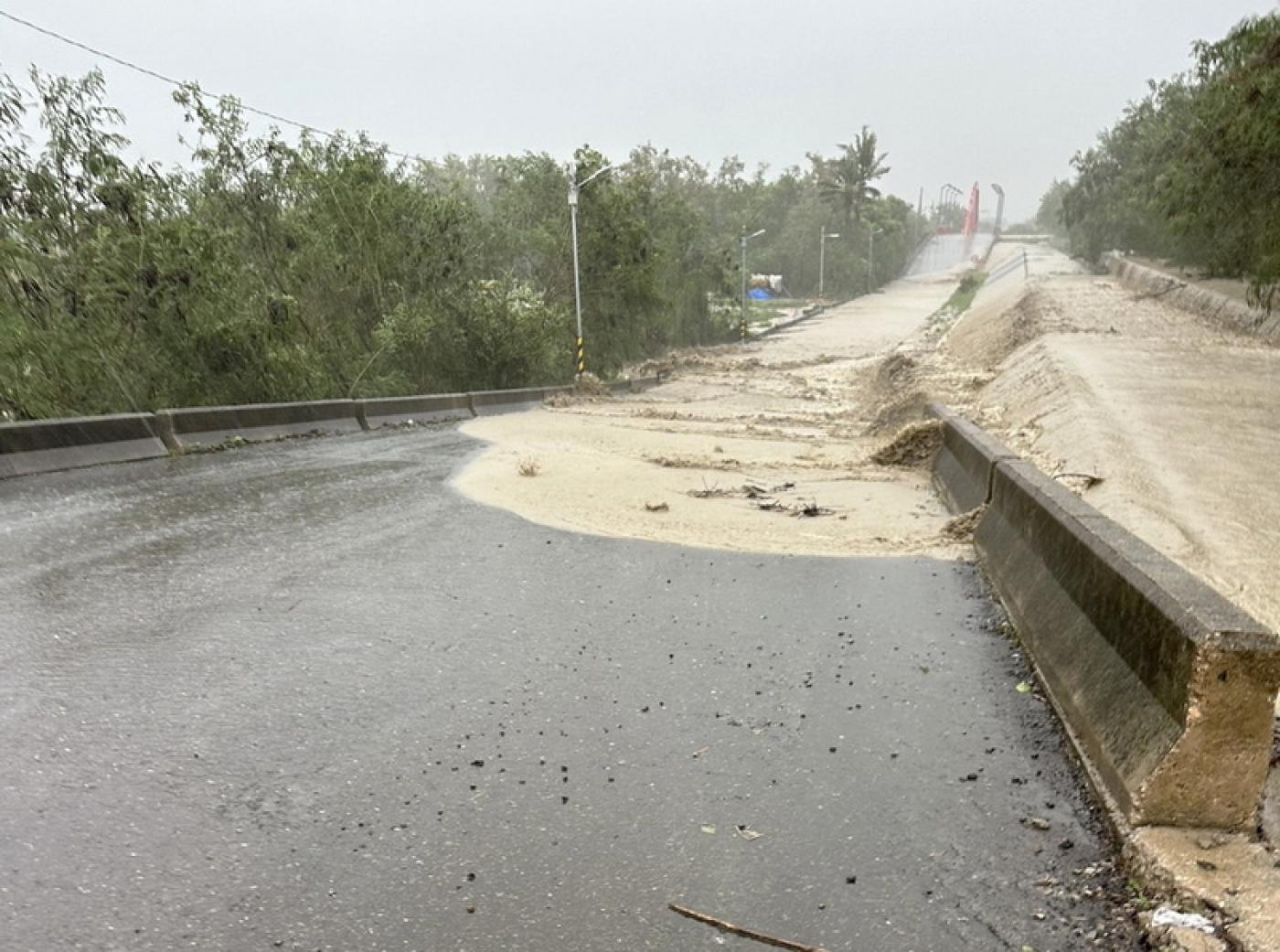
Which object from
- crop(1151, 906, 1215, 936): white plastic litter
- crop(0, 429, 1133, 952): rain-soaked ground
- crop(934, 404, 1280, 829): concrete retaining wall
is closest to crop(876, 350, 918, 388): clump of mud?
crop(0, 429, 1133, 952): rain-soaked ground

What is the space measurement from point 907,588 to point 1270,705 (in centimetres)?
350

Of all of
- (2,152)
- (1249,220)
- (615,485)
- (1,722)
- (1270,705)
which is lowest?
(615,485)

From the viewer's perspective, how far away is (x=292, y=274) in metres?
23.0

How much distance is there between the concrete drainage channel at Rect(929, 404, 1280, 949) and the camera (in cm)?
318

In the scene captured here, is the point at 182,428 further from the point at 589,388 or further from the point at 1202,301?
the point at 1202,301

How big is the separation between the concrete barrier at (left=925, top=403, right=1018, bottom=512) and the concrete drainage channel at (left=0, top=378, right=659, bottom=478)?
10434mm

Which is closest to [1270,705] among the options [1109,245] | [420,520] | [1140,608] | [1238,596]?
[1140,608]

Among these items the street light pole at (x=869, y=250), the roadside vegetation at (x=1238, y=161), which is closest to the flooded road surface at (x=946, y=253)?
the street light pole at (x=869, y=250)

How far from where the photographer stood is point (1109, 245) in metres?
71.8

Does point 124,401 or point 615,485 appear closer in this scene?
point 615,485

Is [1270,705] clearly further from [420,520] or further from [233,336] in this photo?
[233,336]

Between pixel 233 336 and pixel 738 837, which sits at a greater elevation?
pixel 233 336

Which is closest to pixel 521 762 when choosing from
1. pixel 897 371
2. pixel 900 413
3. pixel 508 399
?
pixel 900 413

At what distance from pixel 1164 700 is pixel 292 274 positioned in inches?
913
